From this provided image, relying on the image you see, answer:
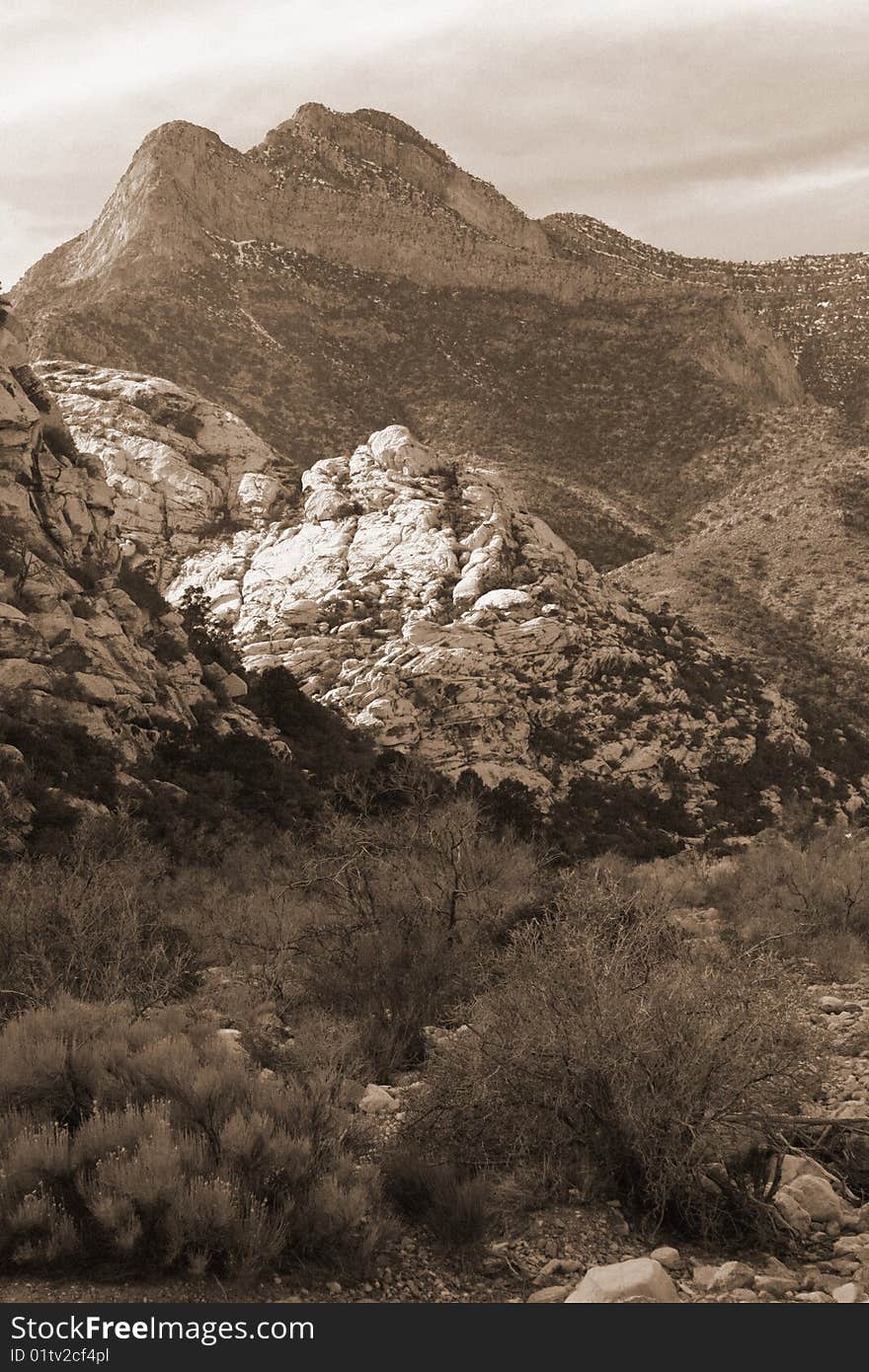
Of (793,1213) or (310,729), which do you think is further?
(310,729)

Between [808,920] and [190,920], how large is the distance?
7757 mm

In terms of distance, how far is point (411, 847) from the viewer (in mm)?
15797

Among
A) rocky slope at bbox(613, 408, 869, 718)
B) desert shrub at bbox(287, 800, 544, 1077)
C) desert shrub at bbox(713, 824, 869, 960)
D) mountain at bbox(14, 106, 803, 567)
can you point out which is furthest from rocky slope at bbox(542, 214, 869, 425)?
desert shrub at bbox(287, 800, 544, 1077)

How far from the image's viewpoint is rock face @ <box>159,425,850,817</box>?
3350 centimetres

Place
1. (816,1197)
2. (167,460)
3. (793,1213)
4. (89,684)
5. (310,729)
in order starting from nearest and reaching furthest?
1. (793,1213)
2. (816,1197)
3. (89,684)
4. (310,729)
5. (167,460)

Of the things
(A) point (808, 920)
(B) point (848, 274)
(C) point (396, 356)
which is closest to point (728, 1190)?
(A) point (808, 920)

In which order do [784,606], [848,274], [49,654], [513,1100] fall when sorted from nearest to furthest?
[513,1100] → [49,654] → [784,606] → [848,274]

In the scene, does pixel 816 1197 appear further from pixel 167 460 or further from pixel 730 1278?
pixel 167 460

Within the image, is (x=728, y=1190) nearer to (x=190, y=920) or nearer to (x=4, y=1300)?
(x=4, y=1300)

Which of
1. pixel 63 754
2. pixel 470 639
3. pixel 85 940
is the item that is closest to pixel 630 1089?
pixel 85 940

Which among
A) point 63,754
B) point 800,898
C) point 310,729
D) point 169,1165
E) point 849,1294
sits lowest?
point 800,898

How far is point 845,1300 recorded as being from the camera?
6148 millimetres

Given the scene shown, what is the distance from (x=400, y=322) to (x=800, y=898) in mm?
83957

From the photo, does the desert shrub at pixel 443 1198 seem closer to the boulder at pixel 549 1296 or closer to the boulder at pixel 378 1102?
the boulder at pixel 549 1296
